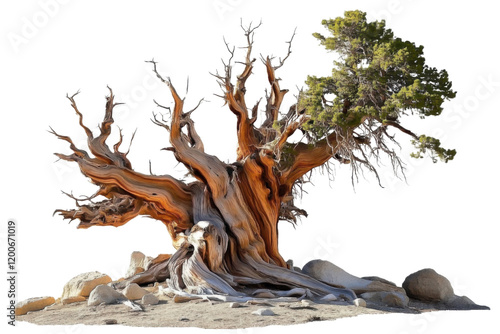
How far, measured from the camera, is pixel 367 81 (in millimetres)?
12383

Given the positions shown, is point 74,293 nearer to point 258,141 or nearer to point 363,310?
point 258,141

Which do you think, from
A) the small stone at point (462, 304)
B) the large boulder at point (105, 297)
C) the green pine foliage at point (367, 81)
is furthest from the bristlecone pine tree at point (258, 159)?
the small stone at point (462, 304)

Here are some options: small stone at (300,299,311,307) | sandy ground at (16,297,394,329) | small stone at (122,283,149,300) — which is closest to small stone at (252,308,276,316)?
sandy ground at (16,297,394,329)

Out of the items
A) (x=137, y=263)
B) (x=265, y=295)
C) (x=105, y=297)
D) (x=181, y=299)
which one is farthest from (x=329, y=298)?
(x=137, y=263)

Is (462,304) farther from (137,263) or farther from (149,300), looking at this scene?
(137,263)

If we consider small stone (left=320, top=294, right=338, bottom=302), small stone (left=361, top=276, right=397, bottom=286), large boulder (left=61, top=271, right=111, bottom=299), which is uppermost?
small stone (left=361, top=276, right=397, bottom=286)

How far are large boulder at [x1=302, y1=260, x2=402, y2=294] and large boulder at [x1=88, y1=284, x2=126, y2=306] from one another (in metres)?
4.40

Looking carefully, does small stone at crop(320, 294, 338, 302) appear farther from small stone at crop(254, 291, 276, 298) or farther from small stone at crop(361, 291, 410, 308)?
small stone at crop(361, 291, 410, 308)

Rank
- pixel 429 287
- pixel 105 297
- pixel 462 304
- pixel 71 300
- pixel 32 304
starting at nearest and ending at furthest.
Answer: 1. pixel 105 297
2. pixel 32 304
3. pixel 71 300
4. pixel 462 304
5. pixel 429 287

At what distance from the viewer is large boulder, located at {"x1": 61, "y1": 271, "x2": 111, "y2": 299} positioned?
1315 cm

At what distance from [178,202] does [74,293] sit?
2921mm

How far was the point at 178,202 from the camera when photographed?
44.8 feet

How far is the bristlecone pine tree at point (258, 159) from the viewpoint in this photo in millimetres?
12375

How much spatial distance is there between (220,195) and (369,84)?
3.92m
